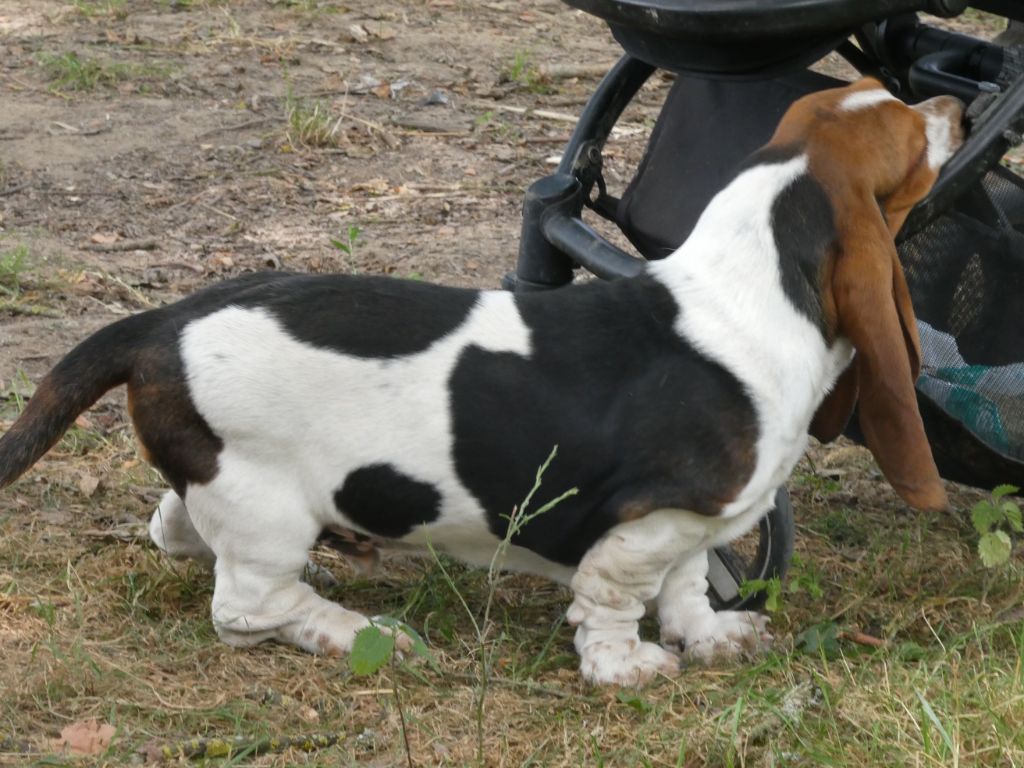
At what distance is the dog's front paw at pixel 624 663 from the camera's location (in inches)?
118

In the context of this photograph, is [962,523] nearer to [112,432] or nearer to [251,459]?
[251,459]

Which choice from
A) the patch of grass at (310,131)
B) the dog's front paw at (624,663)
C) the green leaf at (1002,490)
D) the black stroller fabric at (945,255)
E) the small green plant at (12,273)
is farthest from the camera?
the patch of grass at (310,131)

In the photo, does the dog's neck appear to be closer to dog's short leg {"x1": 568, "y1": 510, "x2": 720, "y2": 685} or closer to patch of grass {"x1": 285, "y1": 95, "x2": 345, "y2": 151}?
dog's short leg {"x1": 568, "y1": 510, "x2": 720, "y2": 685}

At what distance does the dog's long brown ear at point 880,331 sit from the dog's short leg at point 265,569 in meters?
1.05

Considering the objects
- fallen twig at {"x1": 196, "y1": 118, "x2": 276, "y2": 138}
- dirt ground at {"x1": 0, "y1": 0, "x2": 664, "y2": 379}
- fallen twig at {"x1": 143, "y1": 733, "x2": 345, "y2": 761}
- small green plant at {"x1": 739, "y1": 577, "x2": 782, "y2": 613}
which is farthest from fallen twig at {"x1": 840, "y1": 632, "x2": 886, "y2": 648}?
fallen twig at {"x1": 196, "y1": 118, "x2": 276, "y2": 138}

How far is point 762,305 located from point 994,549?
0.74 meters

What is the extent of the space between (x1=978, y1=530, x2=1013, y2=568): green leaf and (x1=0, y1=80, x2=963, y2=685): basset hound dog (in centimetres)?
29

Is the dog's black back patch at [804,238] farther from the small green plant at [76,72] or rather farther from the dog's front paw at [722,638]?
the small green plant at [76,72]

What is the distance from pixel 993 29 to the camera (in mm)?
8328

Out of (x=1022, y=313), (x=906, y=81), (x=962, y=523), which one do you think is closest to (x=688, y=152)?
(x=906, y=81)

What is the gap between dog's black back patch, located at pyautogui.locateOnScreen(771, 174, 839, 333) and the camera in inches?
109

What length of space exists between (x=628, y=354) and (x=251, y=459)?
0.72 m

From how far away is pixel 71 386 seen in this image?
9.61 ft

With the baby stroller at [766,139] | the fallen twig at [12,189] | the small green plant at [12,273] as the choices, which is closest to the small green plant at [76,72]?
the fallen twig at [12,189]
